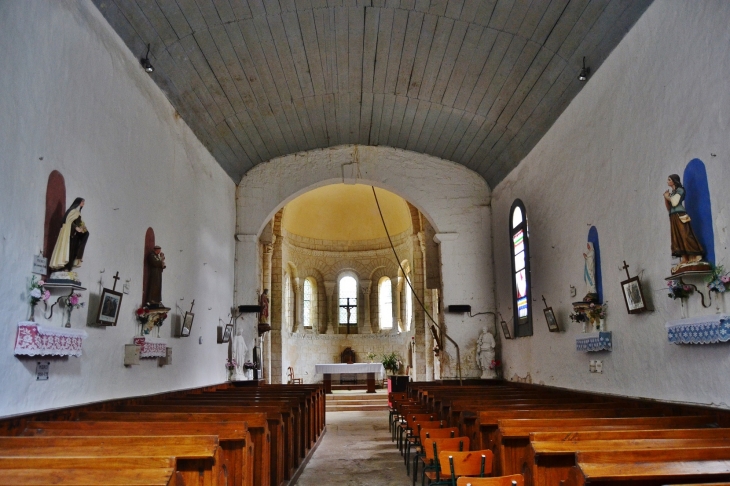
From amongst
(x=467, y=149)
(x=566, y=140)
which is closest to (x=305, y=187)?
(x=467, y=149)

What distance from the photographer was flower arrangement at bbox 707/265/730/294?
208 inches

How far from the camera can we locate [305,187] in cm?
1365

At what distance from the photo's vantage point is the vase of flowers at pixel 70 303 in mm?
5879

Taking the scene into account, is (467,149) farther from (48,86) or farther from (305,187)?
(48,86)

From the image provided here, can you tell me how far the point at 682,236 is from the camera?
18.5 ft

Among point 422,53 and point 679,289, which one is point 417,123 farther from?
point 679,289

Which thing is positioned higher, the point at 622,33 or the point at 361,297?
the point at 622,33

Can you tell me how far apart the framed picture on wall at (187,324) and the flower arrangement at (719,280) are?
7.07 meters

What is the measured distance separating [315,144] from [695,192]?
28.5 feet

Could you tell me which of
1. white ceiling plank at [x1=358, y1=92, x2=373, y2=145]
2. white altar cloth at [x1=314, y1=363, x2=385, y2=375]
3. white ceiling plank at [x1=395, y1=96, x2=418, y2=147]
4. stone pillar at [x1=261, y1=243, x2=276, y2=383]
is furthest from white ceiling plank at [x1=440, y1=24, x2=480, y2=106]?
white altar cloth at [x1=314, y1=363, x2=385, y2=375]

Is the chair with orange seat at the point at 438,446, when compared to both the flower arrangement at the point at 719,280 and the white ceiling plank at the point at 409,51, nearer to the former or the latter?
the flower arrangement at the point at 719,280

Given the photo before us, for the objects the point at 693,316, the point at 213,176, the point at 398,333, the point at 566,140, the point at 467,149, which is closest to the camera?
the point at 693,316

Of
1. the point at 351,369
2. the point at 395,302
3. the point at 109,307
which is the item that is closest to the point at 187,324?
the point at 109,307

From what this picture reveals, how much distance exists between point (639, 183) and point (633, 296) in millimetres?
1256
